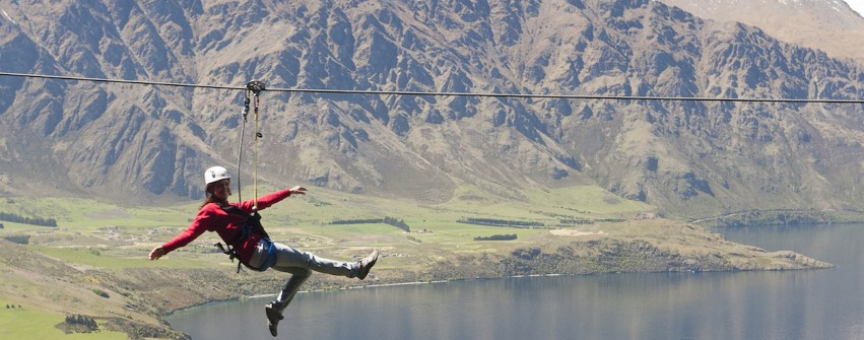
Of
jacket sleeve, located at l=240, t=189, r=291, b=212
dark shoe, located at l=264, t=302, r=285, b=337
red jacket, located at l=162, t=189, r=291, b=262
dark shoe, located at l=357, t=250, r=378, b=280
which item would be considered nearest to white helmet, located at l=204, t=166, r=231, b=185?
red jacket, located at l=162, t=189, r=291, b=262

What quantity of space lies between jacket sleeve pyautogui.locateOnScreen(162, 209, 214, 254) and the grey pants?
120 cm

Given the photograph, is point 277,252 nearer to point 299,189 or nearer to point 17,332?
point 299,189

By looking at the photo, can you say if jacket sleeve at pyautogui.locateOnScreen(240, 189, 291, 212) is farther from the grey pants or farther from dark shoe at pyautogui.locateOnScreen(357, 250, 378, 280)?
dark shoe at pyautogui.locateOnScreen(357, 250, 378, 280)

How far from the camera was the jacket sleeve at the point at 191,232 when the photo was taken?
69.7ft

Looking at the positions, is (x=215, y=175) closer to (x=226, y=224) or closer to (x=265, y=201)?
(x=226, y=224)

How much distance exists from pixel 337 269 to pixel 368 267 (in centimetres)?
80

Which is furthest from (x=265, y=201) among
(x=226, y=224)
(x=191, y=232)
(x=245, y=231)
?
(x=191, y=232)

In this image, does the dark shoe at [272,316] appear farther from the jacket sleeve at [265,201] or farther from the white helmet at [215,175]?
the white helmet at [215,175]

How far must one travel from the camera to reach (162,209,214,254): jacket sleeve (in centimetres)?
2125

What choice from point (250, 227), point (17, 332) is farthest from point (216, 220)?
point (17, 332)

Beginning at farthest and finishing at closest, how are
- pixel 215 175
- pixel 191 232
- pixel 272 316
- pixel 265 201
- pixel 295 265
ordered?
pixel 272 316 < pixel 295 265 < pixel 265 201 < pixel 215 175 < pixel 191 232

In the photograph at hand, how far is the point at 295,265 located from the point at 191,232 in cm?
265

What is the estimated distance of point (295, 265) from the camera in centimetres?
2391

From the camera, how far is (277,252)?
926 inches
